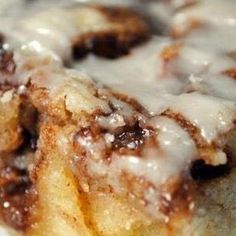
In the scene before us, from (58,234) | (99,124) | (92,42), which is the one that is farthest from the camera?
(92,42)

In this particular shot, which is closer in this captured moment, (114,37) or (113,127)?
(113,127)

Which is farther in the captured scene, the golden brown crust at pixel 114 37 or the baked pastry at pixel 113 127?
the golden brown crust at pixel 114 37

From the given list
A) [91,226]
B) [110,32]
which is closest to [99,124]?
[91,226]

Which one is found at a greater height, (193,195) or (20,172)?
(193,195)

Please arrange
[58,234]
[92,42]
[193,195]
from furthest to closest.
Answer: [92,42] < [58,234] < [193,195]

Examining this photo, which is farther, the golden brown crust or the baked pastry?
the golden brown crust

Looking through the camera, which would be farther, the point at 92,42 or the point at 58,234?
the point at 92,42

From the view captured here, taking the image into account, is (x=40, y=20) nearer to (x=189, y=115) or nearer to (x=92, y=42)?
(x=92, y=42)
